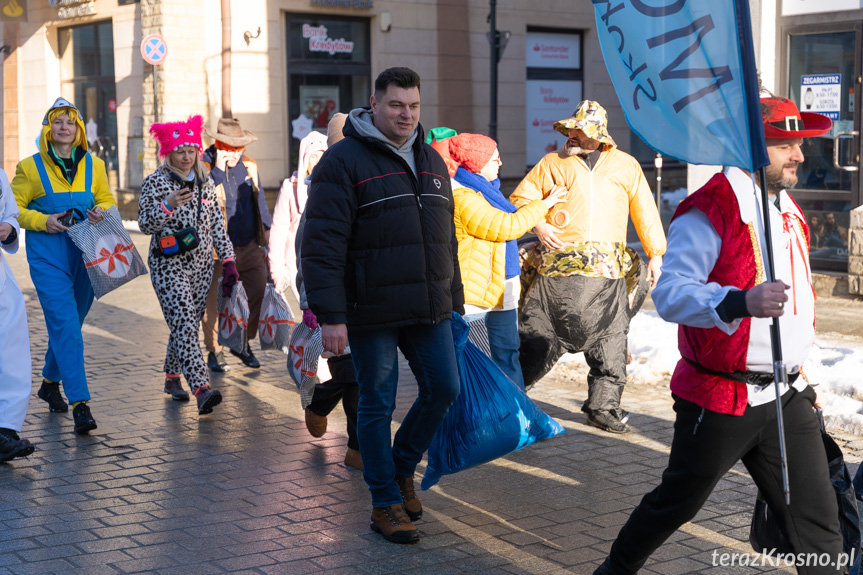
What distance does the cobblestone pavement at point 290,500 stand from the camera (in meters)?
4.45

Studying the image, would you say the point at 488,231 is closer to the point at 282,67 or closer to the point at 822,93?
the point at 822,93

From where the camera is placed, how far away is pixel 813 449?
341 cm

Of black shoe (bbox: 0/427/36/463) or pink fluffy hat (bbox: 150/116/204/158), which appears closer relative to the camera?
black shoe (bbox: 0/427/36/463)

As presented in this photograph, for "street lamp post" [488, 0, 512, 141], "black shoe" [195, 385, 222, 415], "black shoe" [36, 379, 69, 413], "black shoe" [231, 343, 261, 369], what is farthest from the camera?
"street lamp post" [488, 0, 512, 141]

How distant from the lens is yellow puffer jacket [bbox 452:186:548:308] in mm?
5742

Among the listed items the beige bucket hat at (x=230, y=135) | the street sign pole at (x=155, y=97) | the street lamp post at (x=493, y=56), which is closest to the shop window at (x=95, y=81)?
the street sign pole at (x=155, y=97)

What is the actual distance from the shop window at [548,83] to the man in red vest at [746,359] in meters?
21.0

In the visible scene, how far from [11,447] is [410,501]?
238cm

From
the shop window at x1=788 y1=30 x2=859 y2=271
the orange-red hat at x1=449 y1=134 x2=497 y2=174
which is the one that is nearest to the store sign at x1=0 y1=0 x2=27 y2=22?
the shop window at x1=788 y1=30 x2=859 y2=271

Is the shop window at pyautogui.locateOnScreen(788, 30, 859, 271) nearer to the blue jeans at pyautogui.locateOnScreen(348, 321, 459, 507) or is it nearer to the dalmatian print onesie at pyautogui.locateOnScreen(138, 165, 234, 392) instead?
the dalmatian print onesie at pyautogui.locateOnScreen(138, 165, 234, 392)

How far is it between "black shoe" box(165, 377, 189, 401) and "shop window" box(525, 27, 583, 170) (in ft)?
57.5

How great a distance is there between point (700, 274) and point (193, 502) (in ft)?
9.63

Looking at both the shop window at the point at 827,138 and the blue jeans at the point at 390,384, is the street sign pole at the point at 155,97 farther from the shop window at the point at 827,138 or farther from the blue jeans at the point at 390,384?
the blue jeans at the point at 390,384

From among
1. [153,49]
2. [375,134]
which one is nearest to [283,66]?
[153,49]
